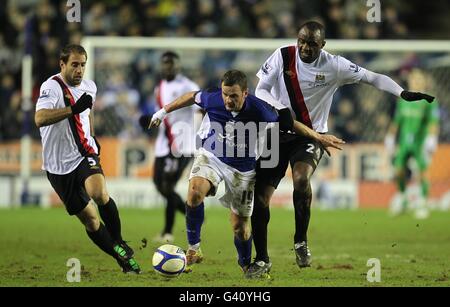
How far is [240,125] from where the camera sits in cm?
870

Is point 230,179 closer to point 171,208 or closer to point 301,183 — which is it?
point 301,183

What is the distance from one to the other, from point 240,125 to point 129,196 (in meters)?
10.2

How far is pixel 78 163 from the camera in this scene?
29.5 ft

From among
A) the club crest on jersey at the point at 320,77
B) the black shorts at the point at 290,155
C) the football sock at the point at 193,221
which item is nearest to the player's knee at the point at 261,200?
the black shorts at the point at 290,155

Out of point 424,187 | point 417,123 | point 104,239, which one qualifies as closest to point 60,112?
point 104,239

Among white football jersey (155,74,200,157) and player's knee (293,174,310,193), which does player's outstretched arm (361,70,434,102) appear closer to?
player's knee (293,174,310,193)

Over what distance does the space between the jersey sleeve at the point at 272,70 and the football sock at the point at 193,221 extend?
1.38m

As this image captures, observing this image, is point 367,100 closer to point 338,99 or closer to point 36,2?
point 338,99

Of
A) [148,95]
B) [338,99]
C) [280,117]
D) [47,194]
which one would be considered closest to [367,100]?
[338,99]

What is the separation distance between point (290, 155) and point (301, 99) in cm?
56

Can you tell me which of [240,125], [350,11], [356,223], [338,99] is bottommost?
[356,223]

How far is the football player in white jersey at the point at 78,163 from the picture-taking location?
8.86m

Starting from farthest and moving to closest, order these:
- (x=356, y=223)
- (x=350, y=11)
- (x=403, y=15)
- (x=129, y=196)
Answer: (x=403, y=15), (x=350, y=11), (x=129, y=196), (x=356, y=223)

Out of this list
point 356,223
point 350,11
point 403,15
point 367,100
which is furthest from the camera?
point 403,15
